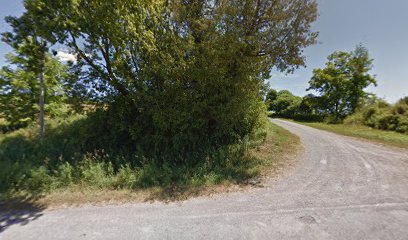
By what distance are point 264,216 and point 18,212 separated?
5.38 meters

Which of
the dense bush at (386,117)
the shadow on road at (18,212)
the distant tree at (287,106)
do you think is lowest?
the shadow on road at (18,212)

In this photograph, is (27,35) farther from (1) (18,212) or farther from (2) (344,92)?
(2) (344,92)

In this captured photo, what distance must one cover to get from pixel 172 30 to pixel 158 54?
141 cm

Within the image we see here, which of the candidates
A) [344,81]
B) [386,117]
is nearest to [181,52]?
[386,117]

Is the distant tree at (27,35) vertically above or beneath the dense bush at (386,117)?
above

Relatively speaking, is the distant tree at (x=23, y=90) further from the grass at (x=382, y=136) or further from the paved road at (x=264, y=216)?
the grass at (x=382, y=136)

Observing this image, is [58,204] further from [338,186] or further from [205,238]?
[338,186]

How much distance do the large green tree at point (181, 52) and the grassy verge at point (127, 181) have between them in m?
2.19

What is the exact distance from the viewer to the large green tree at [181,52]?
719cm

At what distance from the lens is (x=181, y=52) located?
7.44 meters

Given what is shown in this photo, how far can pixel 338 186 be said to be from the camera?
17.2 feet

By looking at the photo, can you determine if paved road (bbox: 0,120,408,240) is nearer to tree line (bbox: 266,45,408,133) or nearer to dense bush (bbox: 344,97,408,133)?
dense bush (bbox: 344,97,408,133)

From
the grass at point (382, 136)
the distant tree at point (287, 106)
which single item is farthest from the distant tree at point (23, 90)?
the distant tree at point (287, 106)

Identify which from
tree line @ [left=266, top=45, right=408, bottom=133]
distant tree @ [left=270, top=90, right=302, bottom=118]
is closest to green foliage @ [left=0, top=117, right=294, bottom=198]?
tree line @ [left=266, top=45, right=408, bottom=133]
